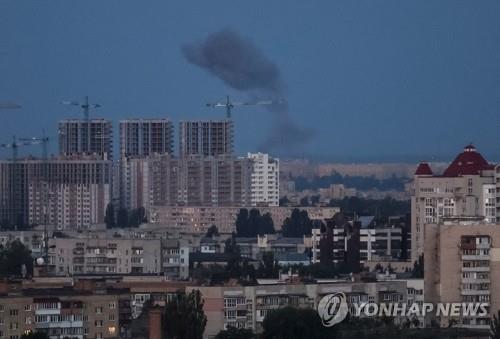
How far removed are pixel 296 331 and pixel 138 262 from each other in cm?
1589

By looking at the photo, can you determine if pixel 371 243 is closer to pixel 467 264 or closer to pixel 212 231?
pixel 212 231

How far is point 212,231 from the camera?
6109cm

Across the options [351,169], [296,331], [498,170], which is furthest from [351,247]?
[351,169]

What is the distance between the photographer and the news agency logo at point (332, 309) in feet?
86.2

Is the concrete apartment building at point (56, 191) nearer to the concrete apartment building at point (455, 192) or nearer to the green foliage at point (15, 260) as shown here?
the concrete apartment building at point (455, 192)

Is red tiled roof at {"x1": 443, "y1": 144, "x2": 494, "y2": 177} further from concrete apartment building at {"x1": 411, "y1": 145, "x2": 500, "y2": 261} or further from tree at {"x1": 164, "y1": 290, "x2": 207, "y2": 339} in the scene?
tree at {"x1": 164, "y1": 290, "x2": 207, "y2": 339}

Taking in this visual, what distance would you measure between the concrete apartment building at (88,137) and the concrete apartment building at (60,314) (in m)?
48.1

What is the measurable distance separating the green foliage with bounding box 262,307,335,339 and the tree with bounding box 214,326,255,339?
0.55 feet

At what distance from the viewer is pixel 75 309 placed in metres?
29.1

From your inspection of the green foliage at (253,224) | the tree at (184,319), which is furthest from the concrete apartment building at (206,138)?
the tree at (184,319)

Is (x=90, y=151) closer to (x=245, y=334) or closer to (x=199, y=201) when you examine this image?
(x=199, y=201)

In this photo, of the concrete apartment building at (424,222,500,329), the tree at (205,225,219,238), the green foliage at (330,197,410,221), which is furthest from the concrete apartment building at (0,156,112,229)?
the concrete apartment building at (424,222,500,329)

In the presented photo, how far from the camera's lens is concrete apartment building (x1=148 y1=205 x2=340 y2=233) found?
65750mm

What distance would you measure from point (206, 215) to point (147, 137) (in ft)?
37.1
